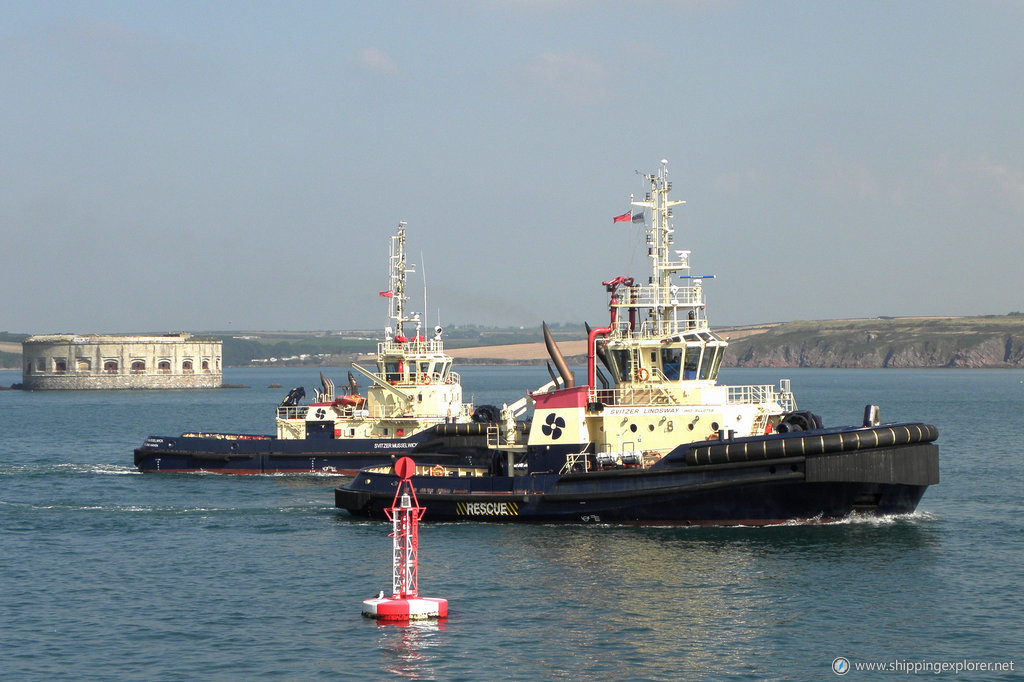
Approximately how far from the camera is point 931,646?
2027 centimetres

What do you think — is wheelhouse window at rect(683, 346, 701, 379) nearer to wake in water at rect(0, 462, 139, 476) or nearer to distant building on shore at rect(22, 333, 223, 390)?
wake in water at rect(0, 462, 139, 476)

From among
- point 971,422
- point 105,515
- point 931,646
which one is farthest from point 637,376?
point 971,422

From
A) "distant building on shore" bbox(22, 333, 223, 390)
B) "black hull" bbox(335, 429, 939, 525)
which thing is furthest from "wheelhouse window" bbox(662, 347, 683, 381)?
"distant building on shore" bbox(22, 333, 223, 390)

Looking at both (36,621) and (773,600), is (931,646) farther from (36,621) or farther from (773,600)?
(36,621)

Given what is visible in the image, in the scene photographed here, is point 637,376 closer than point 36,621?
No

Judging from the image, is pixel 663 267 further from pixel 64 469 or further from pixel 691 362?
pixel 64 469

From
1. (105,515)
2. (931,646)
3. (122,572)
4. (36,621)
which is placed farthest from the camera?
(105,515)

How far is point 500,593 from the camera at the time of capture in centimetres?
2398

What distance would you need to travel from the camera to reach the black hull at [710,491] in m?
29.0

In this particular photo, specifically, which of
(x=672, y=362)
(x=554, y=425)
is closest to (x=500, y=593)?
(x=554, y=425)

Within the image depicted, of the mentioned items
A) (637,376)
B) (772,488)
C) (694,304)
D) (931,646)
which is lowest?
(931,646)

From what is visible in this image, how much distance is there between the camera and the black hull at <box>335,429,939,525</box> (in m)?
29.0

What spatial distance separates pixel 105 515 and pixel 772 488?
19.4m

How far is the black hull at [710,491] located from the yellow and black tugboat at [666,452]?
0.03 metres
